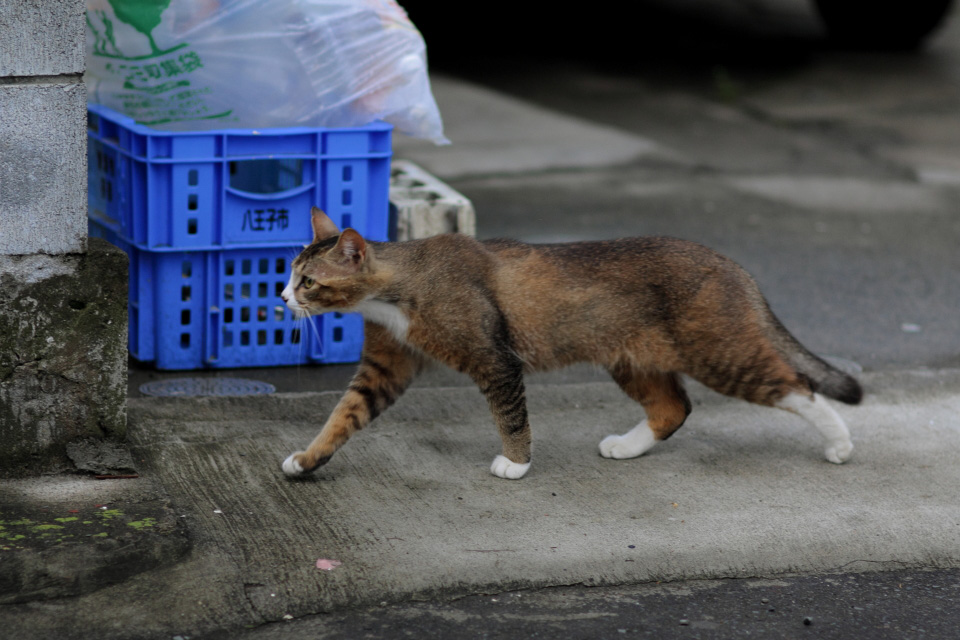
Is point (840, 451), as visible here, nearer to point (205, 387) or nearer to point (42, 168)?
point (205, 387)

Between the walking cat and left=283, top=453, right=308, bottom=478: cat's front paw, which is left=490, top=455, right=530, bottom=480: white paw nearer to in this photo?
the walking cat

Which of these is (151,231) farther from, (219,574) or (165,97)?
(219,574)

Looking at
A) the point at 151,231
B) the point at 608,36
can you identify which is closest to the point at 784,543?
the point at 151,231

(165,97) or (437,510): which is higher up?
(165,97)

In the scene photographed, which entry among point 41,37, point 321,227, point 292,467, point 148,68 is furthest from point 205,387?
point 41,37

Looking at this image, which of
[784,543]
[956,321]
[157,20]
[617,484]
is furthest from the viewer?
[956,321]

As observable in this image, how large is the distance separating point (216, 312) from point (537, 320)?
150 cm

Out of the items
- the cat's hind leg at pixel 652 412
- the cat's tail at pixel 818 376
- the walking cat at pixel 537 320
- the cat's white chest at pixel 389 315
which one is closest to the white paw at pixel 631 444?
the cat's hind leg at pixel 652 412

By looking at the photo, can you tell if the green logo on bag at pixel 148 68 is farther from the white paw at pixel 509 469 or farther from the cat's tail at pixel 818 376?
the cat's tail at pixel 818 376

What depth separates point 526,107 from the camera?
9.83 metres

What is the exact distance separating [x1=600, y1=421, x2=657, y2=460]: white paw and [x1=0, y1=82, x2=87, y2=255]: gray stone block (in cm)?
189

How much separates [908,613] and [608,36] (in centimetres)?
1073

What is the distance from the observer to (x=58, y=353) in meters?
3.58

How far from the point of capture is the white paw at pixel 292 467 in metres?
3.73
